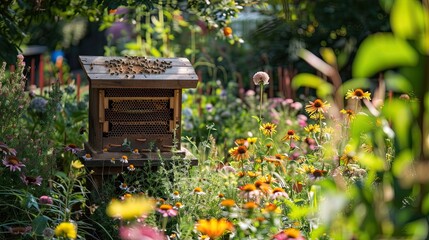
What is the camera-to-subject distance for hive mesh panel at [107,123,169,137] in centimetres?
402

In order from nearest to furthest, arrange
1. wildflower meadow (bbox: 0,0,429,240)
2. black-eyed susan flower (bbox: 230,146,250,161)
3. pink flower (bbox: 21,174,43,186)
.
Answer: wildflower meadow (bbox: 0,0,429,240) → black-eyed susan flower (bbox: 230,146,250,161) → pink flower (bbox: 21,174,43,186)

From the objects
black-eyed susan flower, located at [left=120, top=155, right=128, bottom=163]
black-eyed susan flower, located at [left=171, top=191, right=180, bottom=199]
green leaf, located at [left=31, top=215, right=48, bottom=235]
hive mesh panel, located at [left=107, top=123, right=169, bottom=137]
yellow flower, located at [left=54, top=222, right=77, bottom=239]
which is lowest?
green leaf, located at [left=31, top=215, right=48, bottom=235]

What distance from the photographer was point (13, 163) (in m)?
3.38

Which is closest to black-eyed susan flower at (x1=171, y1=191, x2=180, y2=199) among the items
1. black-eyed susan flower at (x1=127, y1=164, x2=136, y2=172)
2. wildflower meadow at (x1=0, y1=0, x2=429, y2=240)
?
wildflower meadow at (x1=0, y1=0, x2=429, y2=240)

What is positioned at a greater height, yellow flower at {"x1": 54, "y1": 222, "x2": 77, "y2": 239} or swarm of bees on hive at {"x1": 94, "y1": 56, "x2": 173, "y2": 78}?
swarm of bees on hive at {"x1": 94, "y1": 56, "x2": 173, "y2": 78}

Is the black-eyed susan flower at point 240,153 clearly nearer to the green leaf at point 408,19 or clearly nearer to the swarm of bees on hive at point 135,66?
the swarm of bees on hive at point 135,66

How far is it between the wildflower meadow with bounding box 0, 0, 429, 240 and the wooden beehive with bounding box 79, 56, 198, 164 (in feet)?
0.15

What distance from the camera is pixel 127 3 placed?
414 centimetres

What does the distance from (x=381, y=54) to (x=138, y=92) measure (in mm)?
2601

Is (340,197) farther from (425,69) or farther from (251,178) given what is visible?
(251,178)

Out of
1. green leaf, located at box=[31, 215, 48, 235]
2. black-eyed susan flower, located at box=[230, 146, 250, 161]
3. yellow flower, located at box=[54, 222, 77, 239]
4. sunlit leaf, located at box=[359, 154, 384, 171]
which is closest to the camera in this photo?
sunlit leaf, located at box=[359, 154, 384, 171]

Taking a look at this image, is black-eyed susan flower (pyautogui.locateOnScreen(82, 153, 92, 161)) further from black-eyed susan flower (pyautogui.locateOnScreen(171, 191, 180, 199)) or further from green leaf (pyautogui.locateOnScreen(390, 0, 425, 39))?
green leaf (pyautogui.locateOnScreen(390, 0, 425, 39))

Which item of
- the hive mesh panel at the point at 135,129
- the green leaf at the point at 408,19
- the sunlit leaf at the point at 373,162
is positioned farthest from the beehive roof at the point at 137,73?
the green leaf at the point at 408,19

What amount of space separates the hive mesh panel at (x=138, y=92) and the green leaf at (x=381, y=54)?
2.52 metres
